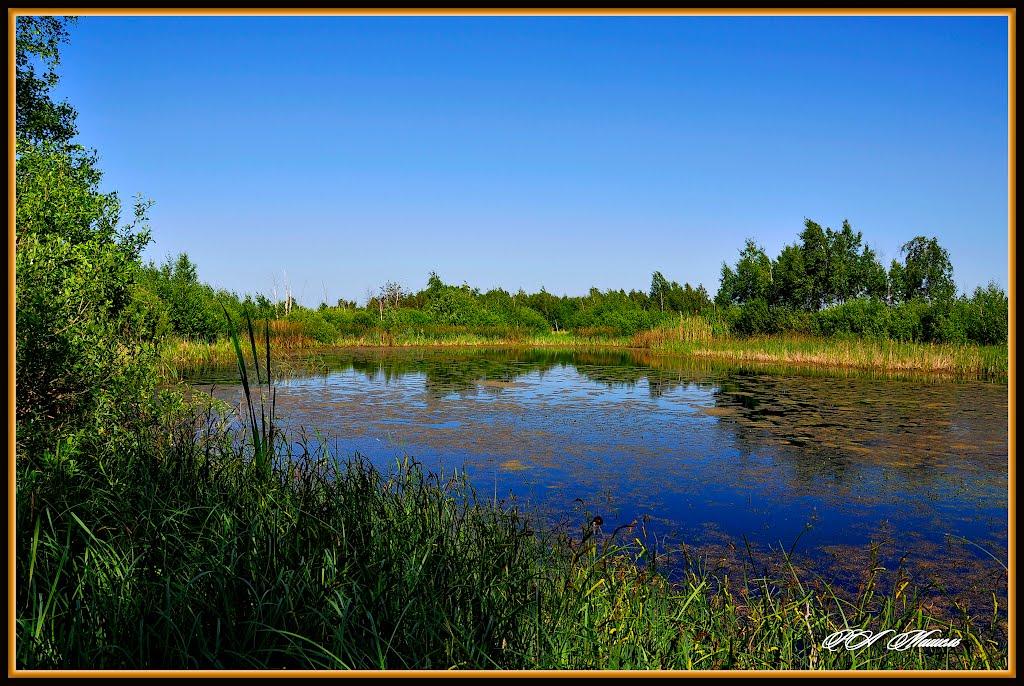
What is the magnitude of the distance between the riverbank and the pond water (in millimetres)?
2669

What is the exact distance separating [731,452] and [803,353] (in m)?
15.3

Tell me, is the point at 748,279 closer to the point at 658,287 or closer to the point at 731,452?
the point at 658,287

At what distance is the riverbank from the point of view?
17.7 metres

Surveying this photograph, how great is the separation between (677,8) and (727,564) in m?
3.66

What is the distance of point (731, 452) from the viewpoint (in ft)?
27.7

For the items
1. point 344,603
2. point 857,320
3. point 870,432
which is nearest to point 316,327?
point 857,320

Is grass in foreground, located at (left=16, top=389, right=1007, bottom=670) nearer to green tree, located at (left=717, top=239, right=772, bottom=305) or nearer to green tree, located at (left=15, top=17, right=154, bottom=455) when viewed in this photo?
green tree, located at (left=15, top=17, right=154, bottom=455)

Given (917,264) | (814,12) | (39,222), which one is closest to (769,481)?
(814,12)

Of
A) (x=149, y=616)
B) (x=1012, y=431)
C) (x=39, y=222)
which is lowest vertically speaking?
(x=149, y=616)

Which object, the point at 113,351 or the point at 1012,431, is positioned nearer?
the point at 1012,431

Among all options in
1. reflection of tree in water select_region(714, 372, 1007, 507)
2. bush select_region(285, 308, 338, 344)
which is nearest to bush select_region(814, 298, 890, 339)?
reflection of tree in water select_region(714, 372, 1007, 507)

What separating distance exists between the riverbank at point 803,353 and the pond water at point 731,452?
8.75 feet

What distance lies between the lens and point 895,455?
327 inches

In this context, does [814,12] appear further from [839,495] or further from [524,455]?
[524,455]
